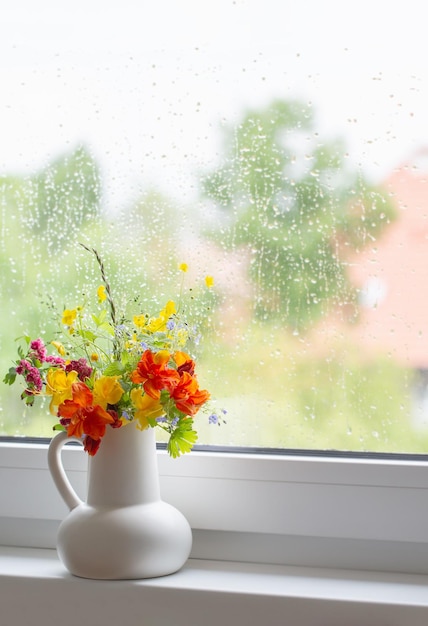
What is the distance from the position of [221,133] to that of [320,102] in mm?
149

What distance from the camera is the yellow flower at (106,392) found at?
3.23 feet

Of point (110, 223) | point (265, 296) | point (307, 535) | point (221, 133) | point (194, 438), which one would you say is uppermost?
point (221, 133)

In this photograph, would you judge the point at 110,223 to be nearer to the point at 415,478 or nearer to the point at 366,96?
the point at 366,96

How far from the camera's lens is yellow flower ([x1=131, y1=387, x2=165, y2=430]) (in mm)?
979

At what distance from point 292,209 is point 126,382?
1.17 ft

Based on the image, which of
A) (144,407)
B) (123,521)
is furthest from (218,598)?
(144,407)

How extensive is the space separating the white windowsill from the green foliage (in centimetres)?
35

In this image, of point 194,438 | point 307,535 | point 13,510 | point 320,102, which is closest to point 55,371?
point 194,438

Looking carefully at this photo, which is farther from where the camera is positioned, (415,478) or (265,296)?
(265,296)

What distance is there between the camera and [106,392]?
986mm

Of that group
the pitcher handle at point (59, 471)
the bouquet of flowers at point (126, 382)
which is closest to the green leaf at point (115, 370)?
the bouquet of flowers at point (126, 382)

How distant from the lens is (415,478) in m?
1.08

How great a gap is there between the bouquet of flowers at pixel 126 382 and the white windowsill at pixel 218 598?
170mm

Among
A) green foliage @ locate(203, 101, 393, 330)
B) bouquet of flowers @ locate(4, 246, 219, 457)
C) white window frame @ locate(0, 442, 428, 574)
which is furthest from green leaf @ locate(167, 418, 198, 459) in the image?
green foliage @ locate(203, 101, 393, 330)
